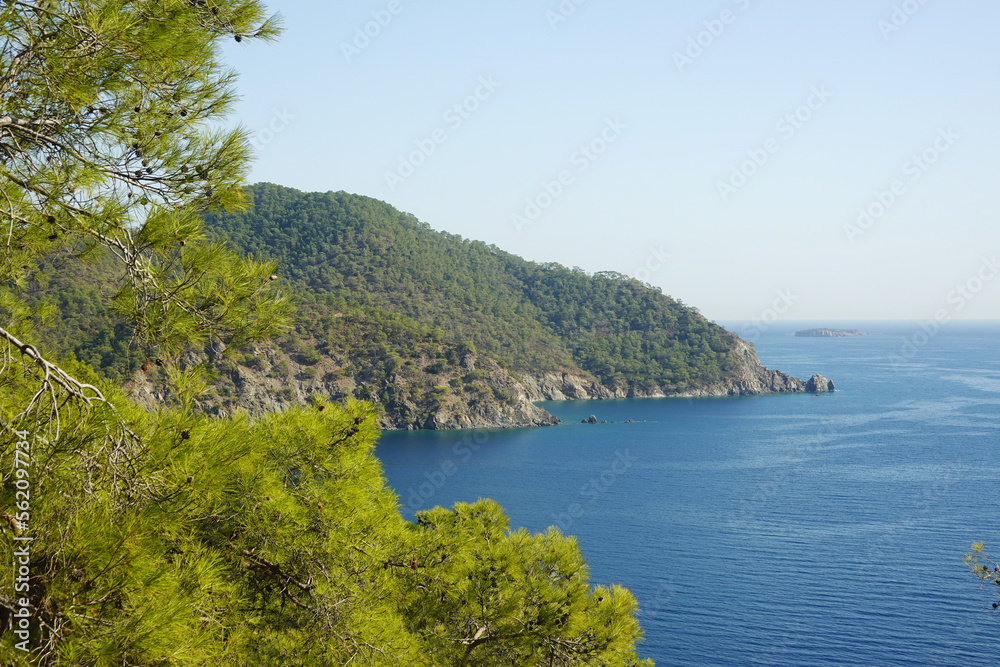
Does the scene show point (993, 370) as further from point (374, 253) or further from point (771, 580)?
point (771, 580)

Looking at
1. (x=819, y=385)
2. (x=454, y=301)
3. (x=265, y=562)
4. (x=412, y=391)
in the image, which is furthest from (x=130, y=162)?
(x=819, y=385)

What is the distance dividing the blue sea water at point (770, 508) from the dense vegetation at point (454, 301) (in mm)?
11070

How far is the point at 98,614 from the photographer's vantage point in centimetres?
237

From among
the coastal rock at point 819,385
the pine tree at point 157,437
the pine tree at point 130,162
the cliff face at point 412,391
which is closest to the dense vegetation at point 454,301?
the cliff face at point 412,391

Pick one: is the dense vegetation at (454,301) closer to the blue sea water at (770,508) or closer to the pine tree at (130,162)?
the blue sea water at (770,508)

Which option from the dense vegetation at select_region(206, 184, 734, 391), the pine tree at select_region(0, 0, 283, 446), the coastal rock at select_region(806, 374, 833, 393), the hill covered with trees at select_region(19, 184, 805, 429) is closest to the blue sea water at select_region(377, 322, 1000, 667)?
the pine tree at select_region(0, 0, 283, 446)

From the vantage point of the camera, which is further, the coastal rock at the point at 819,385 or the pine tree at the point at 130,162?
the coastal rock at the point at 819,385

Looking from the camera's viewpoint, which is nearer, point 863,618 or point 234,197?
point 234,197

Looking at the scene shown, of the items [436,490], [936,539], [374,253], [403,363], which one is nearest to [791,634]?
[936,539]

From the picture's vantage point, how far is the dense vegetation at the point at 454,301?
65.3 m

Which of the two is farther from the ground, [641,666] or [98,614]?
[98,614]

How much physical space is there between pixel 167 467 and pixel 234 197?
4.02ft

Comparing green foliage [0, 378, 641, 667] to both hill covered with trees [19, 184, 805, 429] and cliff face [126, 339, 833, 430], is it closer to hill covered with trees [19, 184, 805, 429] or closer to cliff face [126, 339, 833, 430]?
hill covered with trees [19, 184, 805, 429]

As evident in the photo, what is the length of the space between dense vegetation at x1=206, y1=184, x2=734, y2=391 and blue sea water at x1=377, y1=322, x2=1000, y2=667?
11.1 m
